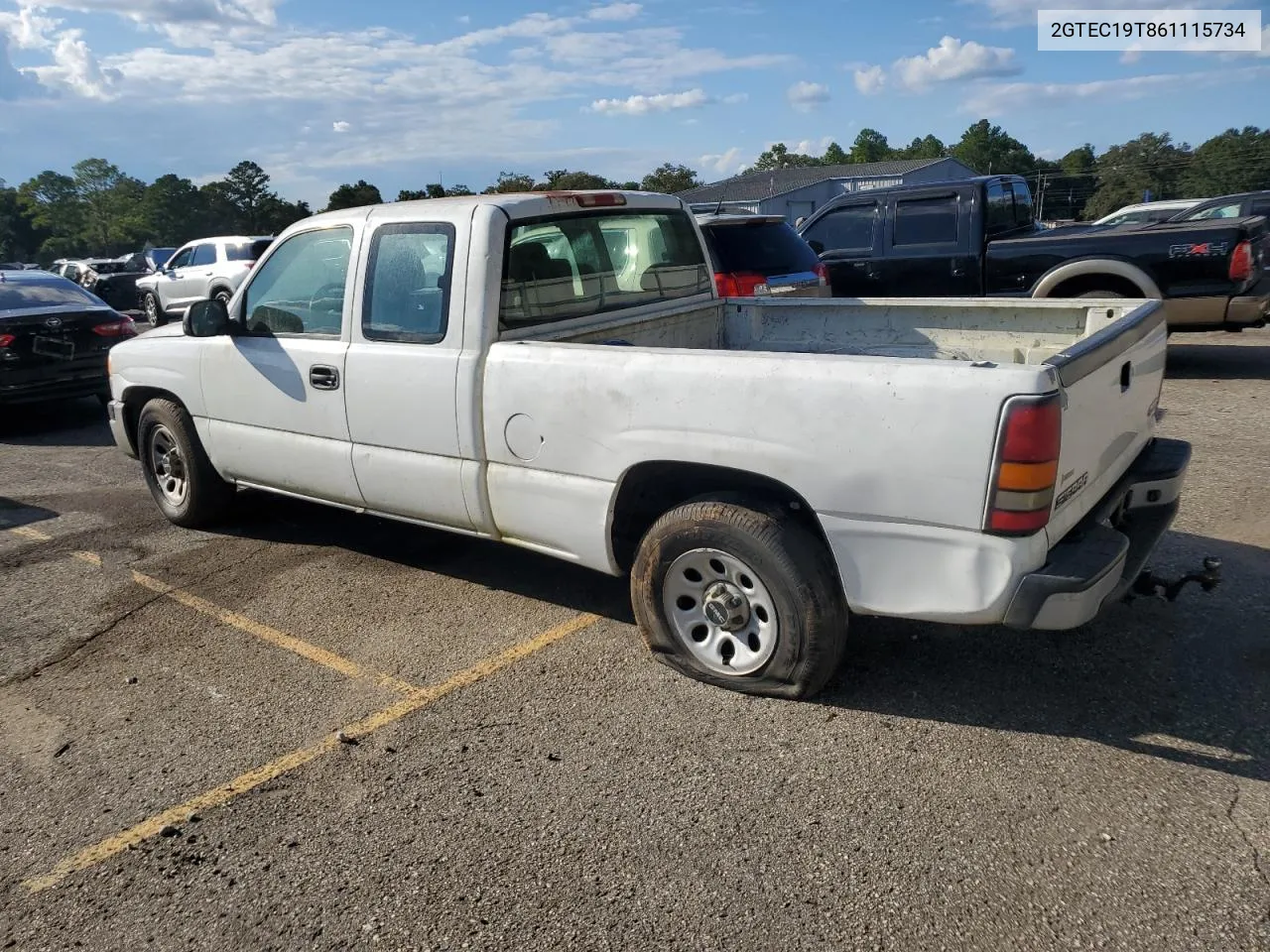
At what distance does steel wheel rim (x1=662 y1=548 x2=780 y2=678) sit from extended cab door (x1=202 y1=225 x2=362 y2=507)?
1.83 metres

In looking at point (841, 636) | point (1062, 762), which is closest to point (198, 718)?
point (841, 636)

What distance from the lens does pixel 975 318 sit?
4727 millimetres

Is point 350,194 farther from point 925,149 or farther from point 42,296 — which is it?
point 925,149

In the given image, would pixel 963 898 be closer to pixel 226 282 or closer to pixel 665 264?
pixel 665 264

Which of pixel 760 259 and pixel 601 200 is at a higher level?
pixel 601 200

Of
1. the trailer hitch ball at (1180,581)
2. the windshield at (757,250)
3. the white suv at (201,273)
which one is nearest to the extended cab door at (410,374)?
the trailer hitch ball at (1180,581)

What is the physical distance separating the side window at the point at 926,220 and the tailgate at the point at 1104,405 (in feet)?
20.6

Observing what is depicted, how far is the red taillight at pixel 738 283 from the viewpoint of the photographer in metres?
8.27

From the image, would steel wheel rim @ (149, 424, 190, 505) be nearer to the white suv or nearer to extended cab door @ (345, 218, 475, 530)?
extended cab door @ (345, 218, 475, 530)

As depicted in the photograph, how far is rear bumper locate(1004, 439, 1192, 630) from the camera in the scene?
9.70 ft

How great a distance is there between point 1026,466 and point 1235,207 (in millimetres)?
14186

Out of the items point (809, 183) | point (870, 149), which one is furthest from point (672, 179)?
point (870, 149)

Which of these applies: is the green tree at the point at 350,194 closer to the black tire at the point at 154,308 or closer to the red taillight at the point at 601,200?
the black tire at the point at 154,308

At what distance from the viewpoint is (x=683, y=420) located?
137 inches
